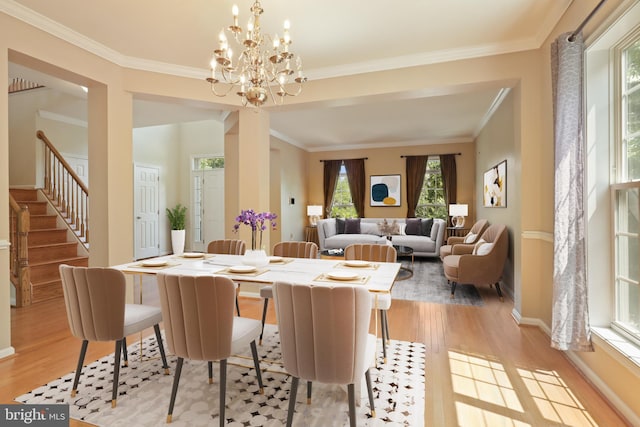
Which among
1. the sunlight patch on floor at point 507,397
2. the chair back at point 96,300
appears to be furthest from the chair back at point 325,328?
the chair back at point 96,300

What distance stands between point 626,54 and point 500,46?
4.21ft

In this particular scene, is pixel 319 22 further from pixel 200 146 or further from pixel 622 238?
pixel 200 146

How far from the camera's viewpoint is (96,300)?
1.90 m

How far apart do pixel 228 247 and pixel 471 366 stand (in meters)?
2.37

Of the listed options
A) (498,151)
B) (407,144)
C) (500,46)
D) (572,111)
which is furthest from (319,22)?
(407,144)

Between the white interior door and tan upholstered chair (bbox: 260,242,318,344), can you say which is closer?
tan upholstered chair (bbox: 260,242,318,344)

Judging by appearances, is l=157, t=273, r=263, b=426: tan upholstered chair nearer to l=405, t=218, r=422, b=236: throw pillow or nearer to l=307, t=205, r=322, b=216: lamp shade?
l=405, t=218, r=422, b=236: throw pillow

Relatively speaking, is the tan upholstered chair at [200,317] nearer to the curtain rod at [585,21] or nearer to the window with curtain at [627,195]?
the window with curtain at [627,195]

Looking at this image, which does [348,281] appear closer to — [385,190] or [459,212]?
[459,212]

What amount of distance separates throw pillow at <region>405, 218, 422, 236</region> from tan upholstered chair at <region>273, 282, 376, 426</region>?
6.31 m

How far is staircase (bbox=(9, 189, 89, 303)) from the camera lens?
426cm

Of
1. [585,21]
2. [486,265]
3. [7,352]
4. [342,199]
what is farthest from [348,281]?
[342,199]

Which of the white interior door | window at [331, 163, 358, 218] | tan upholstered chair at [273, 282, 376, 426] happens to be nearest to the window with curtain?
tan upholstered chair at [273, 282, 376, 426]

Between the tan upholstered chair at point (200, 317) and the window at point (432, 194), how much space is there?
7.05 metres
